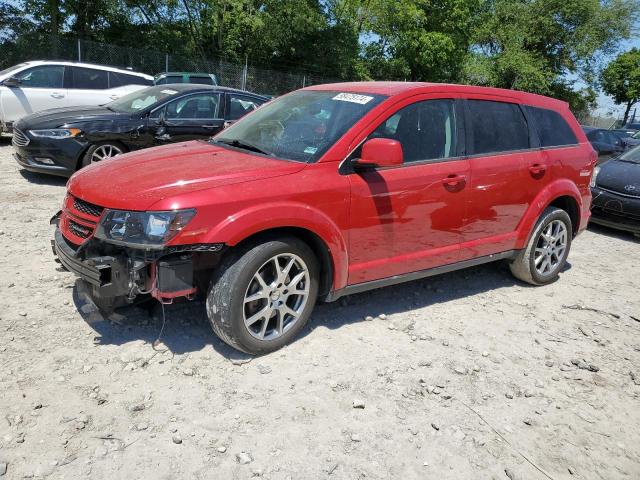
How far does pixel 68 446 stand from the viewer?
2725 mm

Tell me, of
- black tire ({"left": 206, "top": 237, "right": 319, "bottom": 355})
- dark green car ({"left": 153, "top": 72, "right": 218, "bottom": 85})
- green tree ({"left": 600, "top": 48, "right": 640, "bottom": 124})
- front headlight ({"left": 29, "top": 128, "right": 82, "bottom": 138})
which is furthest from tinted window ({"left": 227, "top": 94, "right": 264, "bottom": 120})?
green tree ({"left": 600, "top": 48, "right": 640, "bottom": 124})

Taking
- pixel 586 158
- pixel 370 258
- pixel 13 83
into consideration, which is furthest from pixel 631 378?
pixel 13 83

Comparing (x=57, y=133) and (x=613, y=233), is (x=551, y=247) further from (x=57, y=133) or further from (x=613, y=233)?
(x=57, y=133)

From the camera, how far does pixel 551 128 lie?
17.4 ft

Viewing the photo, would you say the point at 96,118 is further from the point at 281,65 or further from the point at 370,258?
the point at 281,65

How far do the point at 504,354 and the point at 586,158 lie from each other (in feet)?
8.57

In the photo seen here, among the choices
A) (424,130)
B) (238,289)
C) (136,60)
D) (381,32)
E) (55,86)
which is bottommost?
(238,289)

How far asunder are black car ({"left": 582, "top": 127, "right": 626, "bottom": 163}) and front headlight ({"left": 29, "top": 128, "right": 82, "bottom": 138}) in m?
12.4

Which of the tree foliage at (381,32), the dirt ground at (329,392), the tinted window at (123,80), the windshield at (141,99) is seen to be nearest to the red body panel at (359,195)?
the dirt ground at (329,392)

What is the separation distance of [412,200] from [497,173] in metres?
1.00

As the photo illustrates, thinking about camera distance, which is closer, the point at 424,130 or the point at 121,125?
the point at 424,130

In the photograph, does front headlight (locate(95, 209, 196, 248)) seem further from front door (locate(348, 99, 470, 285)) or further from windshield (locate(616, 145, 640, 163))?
windshield (locate(616, 145, 640, 163))

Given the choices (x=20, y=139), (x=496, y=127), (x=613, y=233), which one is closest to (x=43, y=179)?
(x=20, y=139)

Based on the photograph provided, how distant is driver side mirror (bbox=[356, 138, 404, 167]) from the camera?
3.64 metres
